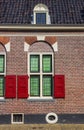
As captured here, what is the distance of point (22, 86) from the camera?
19.0 meters

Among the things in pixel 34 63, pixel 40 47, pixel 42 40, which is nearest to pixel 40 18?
pixel 42 40

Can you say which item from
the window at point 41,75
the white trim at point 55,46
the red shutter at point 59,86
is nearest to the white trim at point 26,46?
the window at point 41,75

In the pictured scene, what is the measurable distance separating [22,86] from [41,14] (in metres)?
4.03

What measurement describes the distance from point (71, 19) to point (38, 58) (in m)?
2.89

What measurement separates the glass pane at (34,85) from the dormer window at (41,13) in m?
2.99

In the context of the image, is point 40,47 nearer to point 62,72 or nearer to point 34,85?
point 62,72

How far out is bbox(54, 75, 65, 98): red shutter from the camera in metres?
19.0

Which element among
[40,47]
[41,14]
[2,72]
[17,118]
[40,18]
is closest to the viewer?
[17,118]

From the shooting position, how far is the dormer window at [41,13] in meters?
19.8

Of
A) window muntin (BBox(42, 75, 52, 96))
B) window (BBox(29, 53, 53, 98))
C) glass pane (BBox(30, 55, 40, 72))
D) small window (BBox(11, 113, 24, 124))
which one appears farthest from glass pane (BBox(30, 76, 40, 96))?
small window (BBox(11, 113, 24, 124))

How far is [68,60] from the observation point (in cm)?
1933

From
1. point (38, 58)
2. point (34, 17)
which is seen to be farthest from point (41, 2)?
point (38, 58)

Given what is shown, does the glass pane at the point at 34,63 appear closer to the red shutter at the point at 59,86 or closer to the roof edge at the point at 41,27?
the red shutter at the point at 59,86

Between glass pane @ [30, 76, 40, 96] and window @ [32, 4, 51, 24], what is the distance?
2.97m
